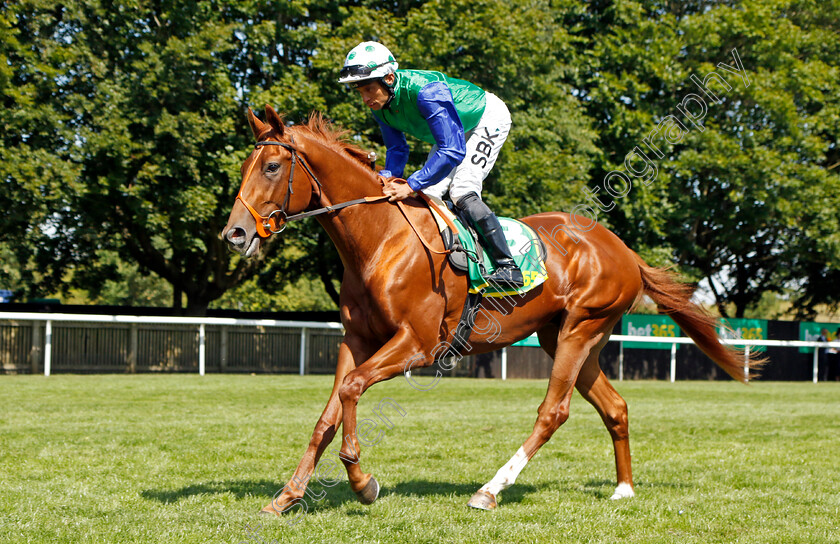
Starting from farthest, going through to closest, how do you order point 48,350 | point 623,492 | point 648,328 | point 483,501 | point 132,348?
point 648,328, point 132,348, point 48,350, point 623,492, point 483,501

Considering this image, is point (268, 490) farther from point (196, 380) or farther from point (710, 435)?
point (196, 380)

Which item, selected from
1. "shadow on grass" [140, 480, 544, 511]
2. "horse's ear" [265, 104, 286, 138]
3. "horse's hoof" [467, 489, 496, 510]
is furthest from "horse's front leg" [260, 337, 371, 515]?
"horse's ear" [265, 104, 286, 138]

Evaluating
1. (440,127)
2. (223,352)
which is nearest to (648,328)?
(223,352)

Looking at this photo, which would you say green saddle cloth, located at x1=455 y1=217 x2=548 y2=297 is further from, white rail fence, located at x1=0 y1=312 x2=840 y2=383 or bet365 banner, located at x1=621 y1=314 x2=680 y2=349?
bet365 banner, located at x1=621 y1=314 x2=680 y2=349

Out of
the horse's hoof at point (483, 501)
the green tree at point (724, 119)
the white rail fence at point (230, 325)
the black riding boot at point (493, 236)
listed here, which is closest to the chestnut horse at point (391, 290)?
the horse's hoof at point (483, 501)

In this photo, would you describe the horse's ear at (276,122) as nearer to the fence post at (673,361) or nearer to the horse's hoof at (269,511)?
the horse's hoof at (269,511)

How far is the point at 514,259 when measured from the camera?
5.69 meters

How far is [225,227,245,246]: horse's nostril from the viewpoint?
4578mm

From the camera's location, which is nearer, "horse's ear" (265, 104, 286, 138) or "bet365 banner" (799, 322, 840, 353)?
"horse's ear" (265, 104, 286, 138)

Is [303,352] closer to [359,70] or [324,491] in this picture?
[324,491]

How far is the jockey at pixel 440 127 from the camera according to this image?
5.18 meters

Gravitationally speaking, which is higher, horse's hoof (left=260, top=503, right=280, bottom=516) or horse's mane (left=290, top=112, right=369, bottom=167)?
horse's mane (left=290, top=112, right=369, bottom=167)

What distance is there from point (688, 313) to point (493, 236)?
226 centimetres

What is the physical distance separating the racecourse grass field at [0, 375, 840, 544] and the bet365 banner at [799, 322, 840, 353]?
13393 mm
